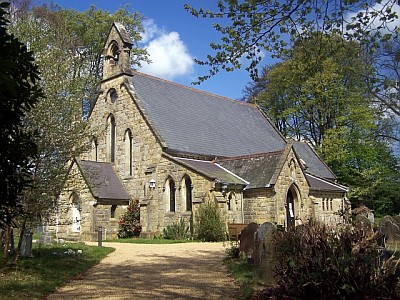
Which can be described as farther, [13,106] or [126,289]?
[126,289]

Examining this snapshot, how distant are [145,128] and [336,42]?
72.4 feet

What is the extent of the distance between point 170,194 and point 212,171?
3200 millimetres

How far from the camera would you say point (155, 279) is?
1198 cm

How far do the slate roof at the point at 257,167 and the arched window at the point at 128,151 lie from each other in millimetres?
6319

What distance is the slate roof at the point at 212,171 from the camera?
86.1 feet

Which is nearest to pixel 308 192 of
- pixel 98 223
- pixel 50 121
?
pixel 98 223

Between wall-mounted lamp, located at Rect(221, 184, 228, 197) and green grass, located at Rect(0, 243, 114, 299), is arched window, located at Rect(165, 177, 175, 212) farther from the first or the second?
green grass, located at Rect(0, 243, 114, 299)

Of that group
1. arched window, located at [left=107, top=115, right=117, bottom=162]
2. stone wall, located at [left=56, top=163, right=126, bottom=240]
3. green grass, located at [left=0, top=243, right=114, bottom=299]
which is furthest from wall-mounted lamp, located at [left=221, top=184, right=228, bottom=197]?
arched window, located at [left=107, top=115, right=117, bottom=162]

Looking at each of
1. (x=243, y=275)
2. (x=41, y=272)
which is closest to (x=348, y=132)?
(x=243, y=275)

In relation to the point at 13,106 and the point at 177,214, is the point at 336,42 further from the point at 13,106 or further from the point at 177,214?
the point at 177,214

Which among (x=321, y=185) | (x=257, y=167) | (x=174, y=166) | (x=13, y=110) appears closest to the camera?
(x=13, y=110)

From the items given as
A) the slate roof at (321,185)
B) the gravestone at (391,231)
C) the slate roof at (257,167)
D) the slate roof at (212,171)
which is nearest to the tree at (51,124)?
the slate roof at (212,171)

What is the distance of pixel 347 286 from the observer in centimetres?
656

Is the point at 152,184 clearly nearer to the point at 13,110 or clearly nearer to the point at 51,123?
the point at 51,123
